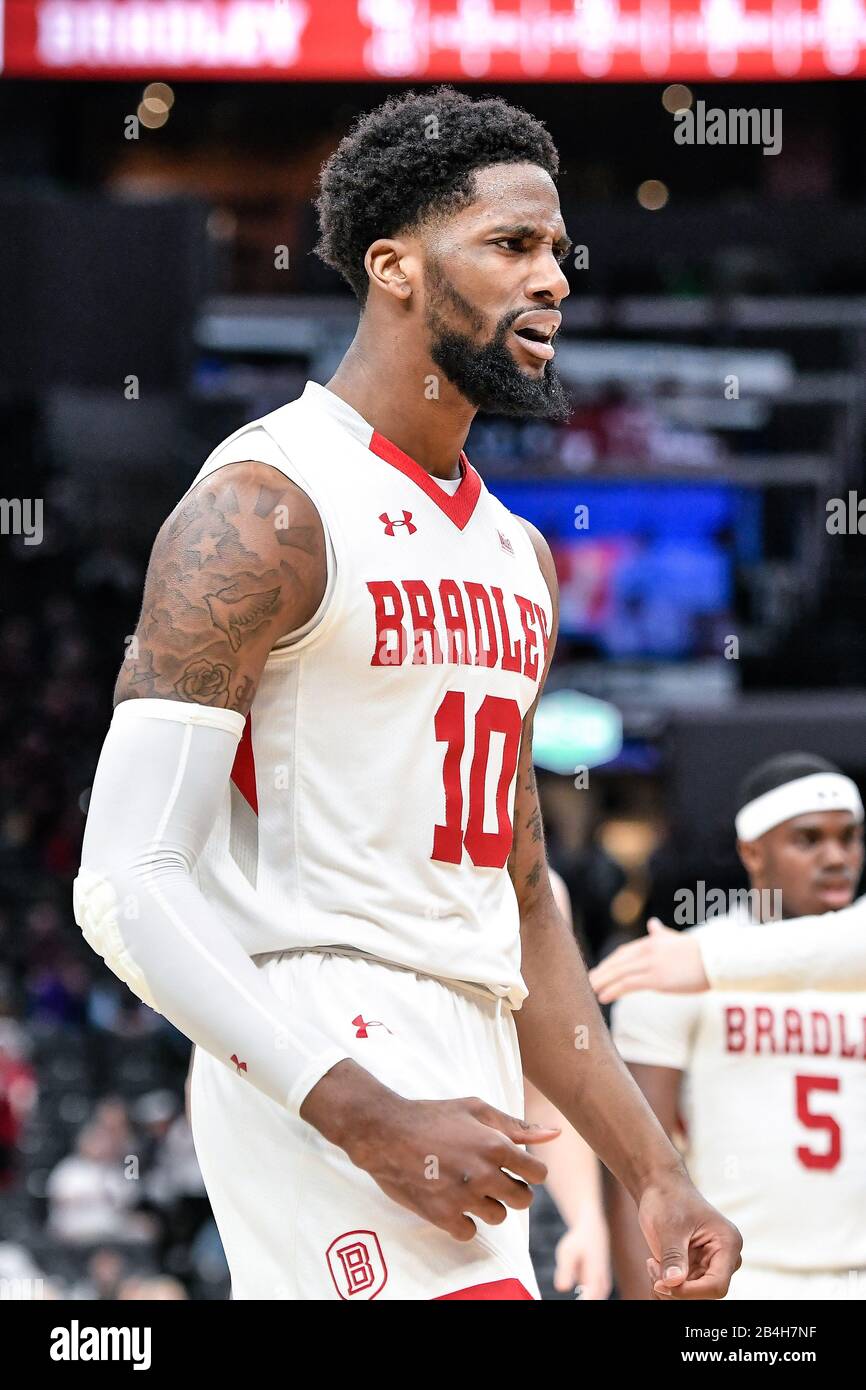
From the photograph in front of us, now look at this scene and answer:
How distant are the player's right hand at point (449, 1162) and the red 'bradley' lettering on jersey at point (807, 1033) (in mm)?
2777

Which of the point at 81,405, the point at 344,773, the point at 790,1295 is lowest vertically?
the point at 790,1295

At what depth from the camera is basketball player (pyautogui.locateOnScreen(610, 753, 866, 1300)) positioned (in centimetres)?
460

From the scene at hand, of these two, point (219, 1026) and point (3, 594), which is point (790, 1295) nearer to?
point (219, 1026)

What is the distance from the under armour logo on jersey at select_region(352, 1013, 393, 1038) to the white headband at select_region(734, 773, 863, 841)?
3.07m

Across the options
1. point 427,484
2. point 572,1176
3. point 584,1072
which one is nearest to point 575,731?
point 572,1176

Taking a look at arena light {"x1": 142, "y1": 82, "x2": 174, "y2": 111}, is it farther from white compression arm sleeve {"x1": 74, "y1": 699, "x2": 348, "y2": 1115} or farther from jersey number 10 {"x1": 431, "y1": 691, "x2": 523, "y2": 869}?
white compression arm sleeve {"x1": 74, "y1": 699, "x2": 348, "y2": 1115}

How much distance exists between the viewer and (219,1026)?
2084 mm

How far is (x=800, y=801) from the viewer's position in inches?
204

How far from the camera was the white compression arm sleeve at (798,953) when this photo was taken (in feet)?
14.0

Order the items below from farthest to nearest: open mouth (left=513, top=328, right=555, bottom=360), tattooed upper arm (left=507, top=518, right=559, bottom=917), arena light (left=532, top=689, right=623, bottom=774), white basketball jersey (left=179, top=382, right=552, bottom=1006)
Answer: arena light (left=532, top=689, right=623, bottom=774), tattooed upper arm (left=507, top=518, right=559, bottom=917), open mouth (left=513, top=328, right=555, bottom=360), white basketball jersey (left=179, top=382, right=552, bottom=1006)

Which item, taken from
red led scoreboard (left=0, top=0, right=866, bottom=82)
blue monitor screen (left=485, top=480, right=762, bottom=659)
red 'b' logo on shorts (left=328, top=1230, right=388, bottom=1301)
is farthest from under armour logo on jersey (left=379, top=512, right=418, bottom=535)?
blue monitor screen (left=485, top=480, right=762, bottom=659)

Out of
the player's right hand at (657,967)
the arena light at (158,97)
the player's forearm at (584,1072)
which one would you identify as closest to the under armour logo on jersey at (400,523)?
the player's forearm at (584,1072)
